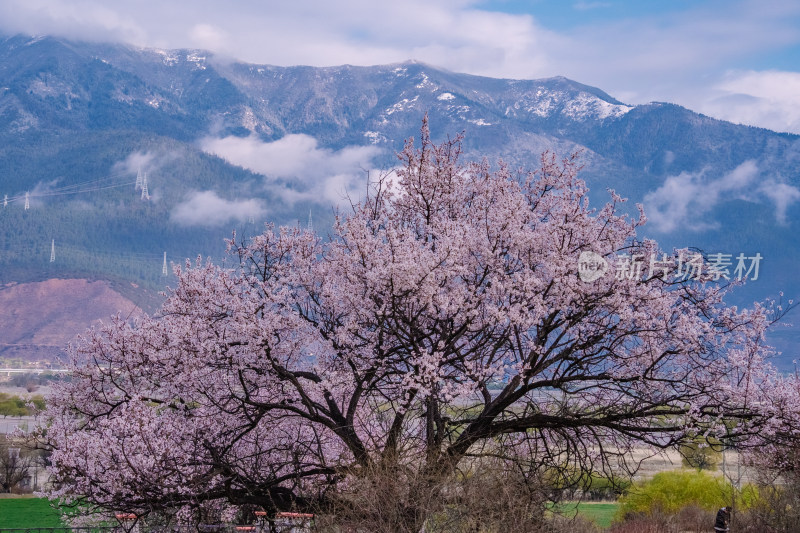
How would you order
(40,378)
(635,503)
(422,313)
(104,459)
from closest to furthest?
(104,459), (422,313), (635,503), (40,378)

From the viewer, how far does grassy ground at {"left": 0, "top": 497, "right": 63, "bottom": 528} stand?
2067 inches

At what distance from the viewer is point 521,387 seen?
16.1 meters

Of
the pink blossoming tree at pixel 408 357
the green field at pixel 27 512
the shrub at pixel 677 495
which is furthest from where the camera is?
the green field at pixel 27 512

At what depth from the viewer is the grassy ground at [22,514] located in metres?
52.5

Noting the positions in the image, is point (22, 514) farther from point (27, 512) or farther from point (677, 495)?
point (677, 495)

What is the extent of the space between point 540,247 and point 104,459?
7701mm

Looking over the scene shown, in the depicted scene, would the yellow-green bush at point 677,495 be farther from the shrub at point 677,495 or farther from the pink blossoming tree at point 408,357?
the pink blossoming tree at point 408,357

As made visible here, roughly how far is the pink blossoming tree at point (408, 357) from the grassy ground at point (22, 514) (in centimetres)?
3924

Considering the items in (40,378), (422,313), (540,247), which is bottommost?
(40,378)

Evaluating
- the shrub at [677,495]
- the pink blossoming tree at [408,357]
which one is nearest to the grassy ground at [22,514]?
the shrub at [677,495]

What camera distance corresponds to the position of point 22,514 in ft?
180

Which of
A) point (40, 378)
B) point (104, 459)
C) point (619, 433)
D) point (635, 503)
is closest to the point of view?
point (104, 459)

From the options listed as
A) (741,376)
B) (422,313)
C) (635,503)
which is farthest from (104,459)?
(635,503)

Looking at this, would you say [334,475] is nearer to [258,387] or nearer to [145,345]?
[258,387]
